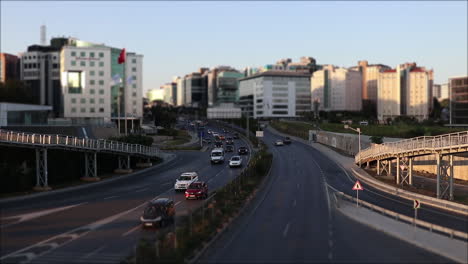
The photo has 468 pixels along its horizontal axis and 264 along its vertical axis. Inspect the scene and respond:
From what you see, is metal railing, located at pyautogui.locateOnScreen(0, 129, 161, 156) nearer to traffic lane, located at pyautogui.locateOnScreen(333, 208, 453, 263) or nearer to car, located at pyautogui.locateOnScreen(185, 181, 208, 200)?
car, located at pyautogui.locateOnScreen(185, 181, 208, 200)

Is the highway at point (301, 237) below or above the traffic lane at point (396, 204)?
above

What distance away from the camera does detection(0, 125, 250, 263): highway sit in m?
22.9

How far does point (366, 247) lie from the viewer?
24.3m

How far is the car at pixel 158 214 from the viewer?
2819 centimetres

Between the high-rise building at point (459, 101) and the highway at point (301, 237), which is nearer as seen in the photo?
the highway at point (301, 237)

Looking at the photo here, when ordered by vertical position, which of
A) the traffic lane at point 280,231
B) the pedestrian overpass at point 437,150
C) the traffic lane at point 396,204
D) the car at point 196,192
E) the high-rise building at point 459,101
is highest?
the high-rise building at point 459,101

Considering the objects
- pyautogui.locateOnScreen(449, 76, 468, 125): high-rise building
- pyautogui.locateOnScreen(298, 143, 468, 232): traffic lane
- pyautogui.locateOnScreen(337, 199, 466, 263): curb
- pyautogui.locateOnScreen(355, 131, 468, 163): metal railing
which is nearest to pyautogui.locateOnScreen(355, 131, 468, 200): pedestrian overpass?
pyautogui.locateOnScreen(355, 131, 468, 163): metal railing

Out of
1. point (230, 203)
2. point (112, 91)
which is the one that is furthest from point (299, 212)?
point (112, 91)

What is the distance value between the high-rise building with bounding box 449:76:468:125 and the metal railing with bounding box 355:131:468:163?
95277 millimetres

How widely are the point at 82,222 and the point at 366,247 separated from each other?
681 inches

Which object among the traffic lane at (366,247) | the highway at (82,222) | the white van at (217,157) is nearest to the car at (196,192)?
the highway at (82,222)

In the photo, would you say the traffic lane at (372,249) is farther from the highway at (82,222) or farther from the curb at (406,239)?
the highway at (82,222)

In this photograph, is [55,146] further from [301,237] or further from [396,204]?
[396,204]

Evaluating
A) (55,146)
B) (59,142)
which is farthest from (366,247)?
(59,142)
